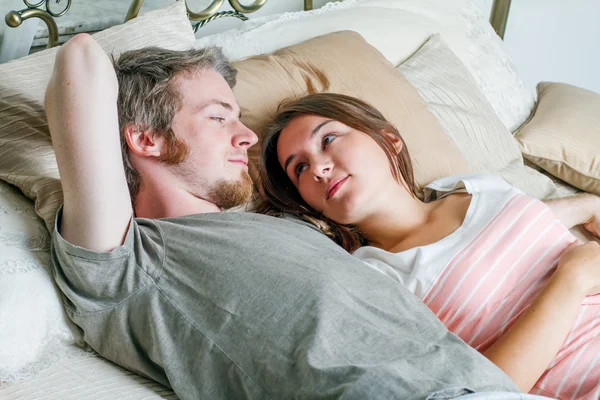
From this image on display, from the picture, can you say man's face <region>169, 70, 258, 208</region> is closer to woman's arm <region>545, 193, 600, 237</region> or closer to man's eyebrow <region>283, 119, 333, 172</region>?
man's eyebrow <region>283, 119, 333, 172</region>

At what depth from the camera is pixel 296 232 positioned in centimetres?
129

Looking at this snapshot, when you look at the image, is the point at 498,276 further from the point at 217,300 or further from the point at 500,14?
the point at 500,14

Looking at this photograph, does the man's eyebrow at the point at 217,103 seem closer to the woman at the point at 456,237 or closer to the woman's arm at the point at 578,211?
the woman at the point at 456,237

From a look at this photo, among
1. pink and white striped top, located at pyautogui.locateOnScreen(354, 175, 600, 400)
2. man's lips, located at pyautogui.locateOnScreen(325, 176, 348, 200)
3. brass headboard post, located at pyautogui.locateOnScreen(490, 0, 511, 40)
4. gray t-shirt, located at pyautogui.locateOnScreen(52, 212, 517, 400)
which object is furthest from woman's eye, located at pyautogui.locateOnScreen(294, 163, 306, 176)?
brass headboard post, located at pyautogui.locateOnScreen(490, 0, 511, 40)

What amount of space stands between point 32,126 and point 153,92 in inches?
9.3

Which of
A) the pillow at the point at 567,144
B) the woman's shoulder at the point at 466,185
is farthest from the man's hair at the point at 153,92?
the pillow at the point at 567,144

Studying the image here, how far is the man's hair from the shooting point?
54.4 inches

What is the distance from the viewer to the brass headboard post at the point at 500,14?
329 cm

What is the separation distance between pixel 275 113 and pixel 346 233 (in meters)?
0.32

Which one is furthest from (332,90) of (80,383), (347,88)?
(80,383)

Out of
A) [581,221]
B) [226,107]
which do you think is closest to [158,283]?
[226,107]

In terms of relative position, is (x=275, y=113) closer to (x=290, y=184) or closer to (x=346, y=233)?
(x=290, y=184)

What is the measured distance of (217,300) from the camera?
3.62 feet

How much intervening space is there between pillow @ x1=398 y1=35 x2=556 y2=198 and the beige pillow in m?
0.77
